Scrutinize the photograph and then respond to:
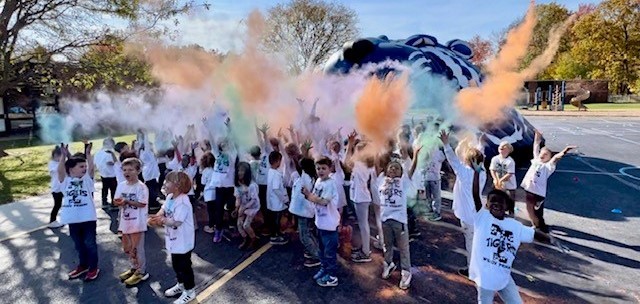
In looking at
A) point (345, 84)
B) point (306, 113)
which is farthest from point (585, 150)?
point (306, 113)

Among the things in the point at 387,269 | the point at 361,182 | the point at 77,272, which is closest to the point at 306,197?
the point at 361,182

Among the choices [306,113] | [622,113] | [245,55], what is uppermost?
[245,55]

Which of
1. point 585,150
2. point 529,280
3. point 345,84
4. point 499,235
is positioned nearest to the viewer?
point 499,235

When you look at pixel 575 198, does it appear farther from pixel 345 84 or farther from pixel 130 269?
pixel 130 269

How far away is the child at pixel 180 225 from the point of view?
4656 millimetres

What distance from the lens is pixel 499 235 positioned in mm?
3941

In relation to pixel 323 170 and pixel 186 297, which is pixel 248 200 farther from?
pixel 186 297

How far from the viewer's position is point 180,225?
465 centimetres

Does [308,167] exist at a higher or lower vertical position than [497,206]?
higher

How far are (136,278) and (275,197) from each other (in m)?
2.12

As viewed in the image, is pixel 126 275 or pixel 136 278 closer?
pixel 136 278

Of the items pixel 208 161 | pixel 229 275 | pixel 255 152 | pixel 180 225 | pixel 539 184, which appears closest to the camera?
pixel 180 225

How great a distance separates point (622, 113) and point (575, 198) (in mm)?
33096

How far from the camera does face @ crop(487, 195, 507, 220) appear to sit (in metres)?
3.94
